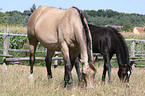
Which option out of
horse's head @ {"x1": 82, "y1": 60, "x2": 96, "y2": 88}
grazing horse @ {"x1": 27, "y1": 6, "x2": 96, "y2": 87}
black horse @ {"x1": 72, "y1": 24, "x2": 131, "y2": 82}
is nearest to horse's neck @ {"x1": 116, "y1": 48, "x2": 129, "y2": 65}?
black horse @ {"x1": 72, "y1": 24, "x2": 131, "y2": 82}

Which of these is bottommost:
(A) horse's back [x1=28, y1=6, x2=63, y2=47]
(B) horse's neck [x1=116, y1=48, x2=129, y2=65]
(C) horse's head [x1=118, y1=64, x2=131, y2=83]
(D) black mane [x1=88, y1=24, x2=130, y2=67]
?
(C) horse's head [x1=118, y1=64, x2=131, y2=83]

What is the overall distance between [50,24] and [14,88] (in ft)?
6.18

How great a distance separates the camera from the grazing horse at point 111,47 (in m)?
5.66

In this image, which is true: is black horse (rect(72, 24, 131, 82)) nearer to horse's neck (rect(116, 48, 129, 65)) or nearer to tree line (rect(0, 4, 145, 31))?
horse's neck (rect(116, 48, 129, 65))

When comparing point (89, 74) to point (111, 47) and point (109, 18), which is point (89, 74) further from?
point (109, 18)

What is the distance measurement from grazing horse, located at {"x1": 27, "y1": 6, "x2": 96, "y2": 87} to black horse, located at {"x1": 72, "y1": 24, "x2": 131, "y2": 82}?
152cm

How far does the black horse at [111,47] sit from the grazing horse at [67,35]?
1.52 meters

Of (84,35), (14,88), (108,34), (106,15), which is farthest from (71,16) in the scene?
(106,15)

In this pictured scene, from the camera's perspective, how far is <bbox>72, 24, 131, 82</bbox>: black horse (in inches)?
223

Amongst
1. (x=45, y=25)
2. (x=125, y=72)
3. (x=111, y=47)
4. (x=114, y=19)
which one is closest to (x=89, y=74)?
(x=125, y=72)

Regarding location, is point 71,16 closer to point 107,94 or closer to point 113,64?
point 107,94

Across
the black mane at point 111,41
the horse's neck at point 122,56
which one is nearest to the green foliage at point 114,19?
the black mane at point 111,41

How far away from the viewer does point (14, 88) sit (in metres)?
4.20

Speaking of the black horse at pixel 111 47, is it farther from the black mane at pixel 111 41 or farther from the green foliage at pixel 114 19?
the green foliage at pixel 114 19
